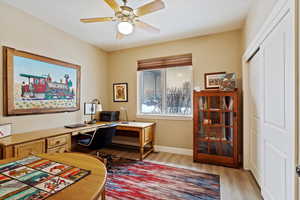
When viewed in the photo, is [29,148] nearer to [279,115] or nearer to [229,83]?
[279,115]

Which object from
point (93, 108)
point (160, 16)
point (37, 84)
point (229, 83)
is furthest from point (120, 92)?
point (229, 83)

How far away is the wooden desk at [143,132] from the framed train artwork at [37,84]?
1187mm

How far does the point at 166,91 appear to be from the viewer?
3607mm

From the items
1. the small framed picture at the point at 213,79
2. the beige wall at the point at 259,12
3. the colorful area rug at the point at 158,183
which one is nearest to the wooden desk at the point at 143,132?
the colorful area rug at the point at 158,183

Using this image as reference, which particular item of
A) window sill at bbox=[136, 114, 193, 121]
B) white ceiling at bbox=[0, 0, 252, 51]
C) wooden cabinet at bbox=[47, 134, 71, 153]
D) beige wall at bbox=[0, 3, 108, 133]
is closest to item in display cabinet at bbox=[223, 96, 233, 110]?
window sill at bbox=[136, 114, 193, 121]

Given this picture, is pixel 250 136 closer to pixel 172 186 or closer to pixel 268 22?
pixel 172 186

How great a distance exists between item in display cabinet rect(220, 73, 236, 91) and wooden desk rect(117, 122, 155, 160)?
170 centimetres

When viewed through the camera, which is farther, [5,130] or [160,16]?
[160,16]

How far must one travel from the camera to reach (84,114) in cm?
340

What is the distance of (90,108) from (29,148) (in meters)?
1.64

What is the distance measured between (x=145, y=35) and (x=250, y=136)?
2726 mm

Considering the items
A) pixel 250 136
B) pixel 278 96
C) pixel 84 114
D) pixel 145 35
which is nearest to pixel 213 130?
pixel 250 136

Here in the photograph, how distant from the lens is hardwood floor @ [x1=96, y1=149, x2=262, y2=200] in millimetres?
1910

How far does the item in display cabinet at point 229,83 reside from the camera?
2.71m
